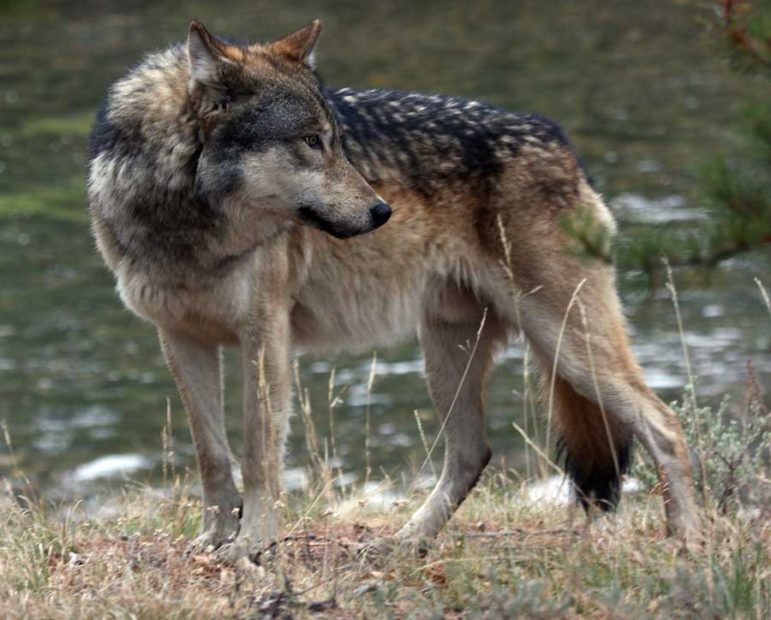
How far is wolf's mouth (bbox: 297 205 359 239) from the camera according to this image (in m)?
5.31

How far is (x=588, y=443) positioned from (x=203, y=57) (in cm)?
220

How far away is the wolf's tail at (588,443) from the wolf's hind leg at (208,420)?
136 cm

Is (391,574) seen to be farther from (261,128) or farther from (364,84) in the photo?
(364,84)

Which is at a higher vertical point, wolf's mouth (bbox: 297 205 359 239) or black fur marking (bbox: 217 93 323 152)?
black fur marking (bbox: 217 93 323 152)

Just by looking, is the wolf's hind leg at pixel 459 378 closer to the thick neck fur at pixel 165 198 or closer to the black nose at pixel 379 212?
the black nose at pixel 379 212

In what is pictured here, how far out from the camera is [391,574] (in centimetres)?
490

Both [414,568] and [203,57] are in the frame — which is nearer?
[414,568]

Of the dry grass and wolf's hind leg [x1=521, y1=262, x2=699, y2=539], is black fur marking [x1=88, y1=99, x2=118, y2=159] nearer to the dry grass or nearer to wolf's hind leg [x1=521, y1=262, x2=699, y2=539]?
the dry grass

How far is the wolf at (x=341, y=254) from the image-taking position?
17.6 ft

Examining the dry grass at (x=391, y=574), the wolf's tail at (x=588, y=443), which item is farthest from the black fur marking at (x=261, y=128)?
the wolf's tail at (x=588, y=443)

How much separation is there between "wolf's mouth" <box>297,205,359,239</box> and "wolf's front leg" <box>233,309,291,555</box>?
1.43 ft

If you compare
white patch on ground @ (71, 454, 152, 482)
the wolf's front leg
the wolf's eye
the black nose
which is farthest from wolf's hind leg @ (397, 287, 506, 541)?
white patch on ground @ (71, 454, 152, 482)

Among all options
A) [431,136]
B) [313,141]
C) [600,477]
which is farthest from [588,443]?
[313,141]

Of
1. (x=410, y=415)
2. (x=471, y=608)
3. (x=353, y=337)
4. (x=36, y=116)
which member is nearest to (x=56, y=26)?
(x=36, y=116)
